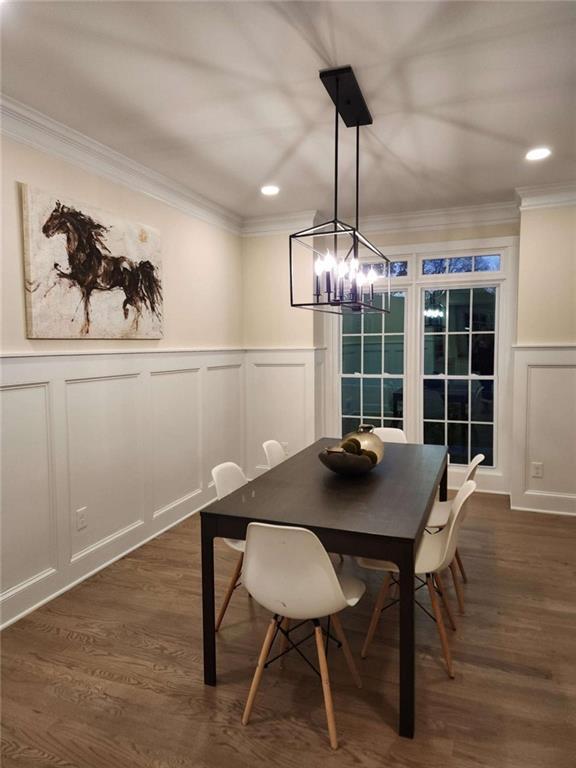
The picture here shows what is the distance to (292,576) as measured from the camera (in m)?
1.78

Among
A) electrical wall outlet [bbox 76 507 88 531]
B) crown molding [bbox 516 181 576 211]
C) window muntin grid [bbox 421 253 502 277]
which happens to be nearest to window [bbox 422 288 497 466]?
window muntin grid [bbox 421 253 502 277]

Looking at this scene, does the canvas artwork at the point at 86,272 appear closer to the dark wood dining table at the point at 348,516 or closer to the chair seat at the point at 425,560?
the dark wood dining table at the point at 348,516

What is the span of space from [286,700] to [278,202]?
12.0ft

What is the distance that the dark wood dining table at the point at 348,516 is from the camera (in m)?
1.82

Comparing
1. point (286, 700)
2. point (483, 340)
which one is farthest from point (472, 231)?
point (286, 700)

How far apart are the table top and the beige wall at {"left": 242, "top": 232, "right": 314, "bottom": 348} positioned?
205 cm

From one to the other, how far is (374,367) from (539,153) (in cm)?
239

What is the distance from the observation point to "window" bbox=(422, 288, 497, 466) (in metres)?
4.70

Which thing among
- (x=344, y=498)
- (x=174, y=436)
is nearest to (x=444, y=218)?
(x=174, y=436)

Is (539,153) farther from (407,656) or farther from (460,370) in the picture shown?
(407,656)

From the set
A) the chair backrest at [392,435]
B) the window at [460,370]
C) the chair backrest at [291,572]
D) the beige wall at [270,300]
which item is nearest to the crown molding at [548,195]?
the window at [460,370]

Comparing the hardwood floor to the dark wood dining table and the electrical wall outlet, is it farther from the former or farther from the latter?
the electrical wall outlet

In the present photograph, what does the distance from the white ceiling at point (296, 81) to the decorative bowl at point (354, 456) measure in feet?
5.75

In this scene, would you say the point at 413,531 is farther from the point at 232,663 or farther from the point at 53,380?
the point at 53,380
